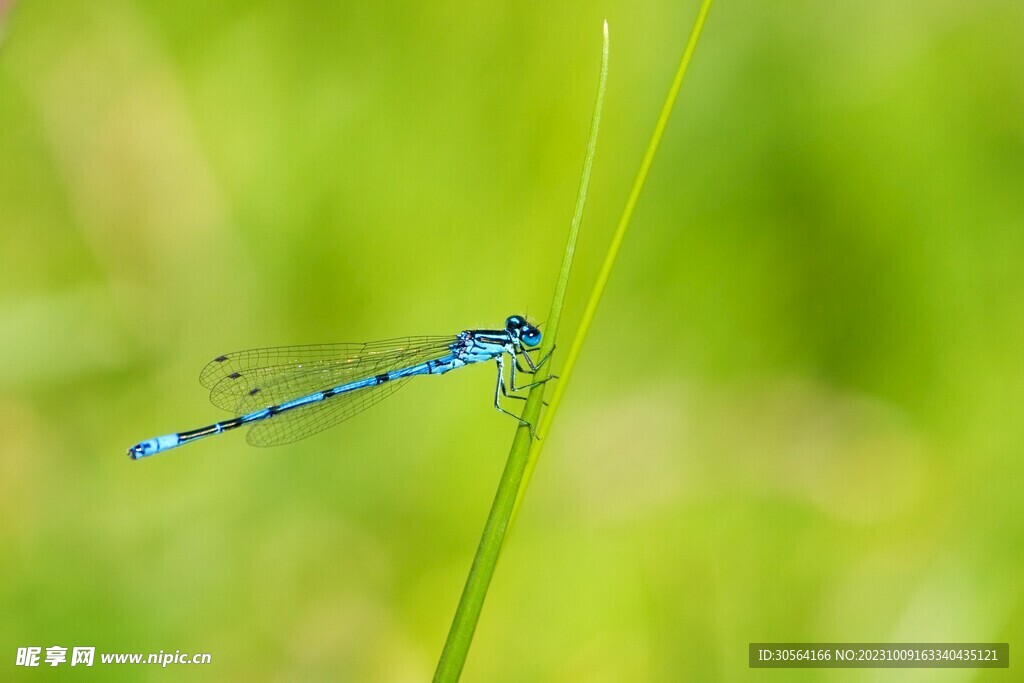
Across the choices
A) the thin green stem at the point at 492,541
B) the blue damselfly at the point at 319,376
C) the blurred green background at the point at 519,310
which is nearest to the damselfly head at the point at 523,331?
the blue damselfly at the point at 319,376

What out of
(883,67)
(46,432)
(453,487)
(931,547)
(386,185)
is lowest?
(931,547)

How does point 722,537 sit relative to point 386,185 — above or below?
below

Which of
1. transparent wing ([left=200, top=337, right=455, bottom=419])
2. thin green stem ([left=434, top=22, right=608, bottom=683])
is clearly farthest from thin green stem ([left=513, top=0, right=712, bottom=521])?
transparent wing ([left=200, top=337, right=455, bottom=419])

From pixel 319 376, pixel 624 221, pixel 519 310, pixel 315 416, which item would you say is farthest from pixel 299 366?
pixel 624 221

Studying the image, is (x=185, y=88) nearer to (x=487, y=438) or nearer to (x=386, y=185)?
(x=386, y=185)

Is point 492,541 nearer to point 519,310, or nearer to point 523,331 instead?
point 523,331

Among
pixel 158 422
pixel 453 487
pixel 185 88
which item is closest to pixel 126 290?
pixel 158 422
